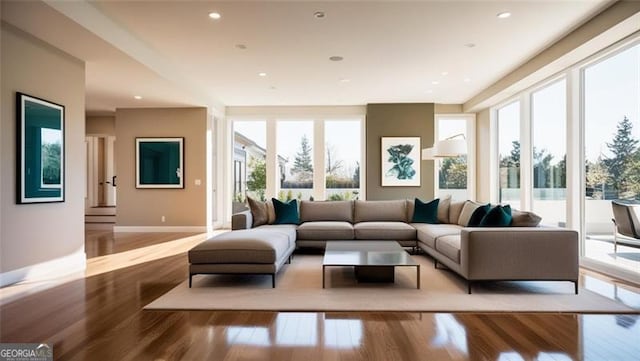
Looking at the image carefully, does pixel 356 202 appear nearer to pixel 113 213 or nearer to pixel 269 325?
pixel 269 325

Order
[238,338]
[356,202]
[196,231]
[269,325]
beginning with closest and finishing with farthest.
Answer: [238,338], [269,325], [356,202], [196,231]

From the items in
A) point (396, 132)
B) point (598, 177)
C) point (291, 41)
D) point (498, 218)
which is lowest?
point (498, 218)

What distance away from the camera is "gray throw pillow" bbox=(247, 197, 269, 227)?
5523 mm

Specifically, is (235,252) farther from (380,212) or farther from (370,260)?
(380,212)

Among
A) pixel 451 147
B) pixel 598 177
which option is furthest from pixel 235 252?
pixel 598 177

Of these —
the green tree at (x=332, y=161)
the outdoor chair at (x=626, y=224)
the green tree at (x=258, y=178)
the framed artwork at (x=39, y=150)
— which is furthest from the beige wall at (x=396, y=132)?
the framed artwork at (x=39, y=150)

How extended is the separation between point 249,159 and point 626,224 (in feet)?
23.4

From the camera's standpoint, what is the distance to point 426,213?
5789 millimetres

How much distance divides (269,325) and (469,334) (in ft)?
4.64

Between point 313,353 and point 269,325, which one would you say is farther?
point 269,325

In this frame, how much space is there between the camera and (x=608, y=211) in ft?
14.9

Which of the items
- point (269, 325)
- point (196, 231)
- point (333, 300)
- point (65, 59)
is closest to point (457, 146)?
point (333, 300)

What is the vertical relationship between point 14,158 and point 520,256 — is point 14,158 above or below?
above

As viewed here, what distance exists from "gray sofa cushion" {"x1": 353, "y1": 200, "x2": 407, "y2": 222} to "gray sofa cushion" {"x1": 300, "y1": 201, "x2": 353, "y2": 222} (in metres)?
0.15
